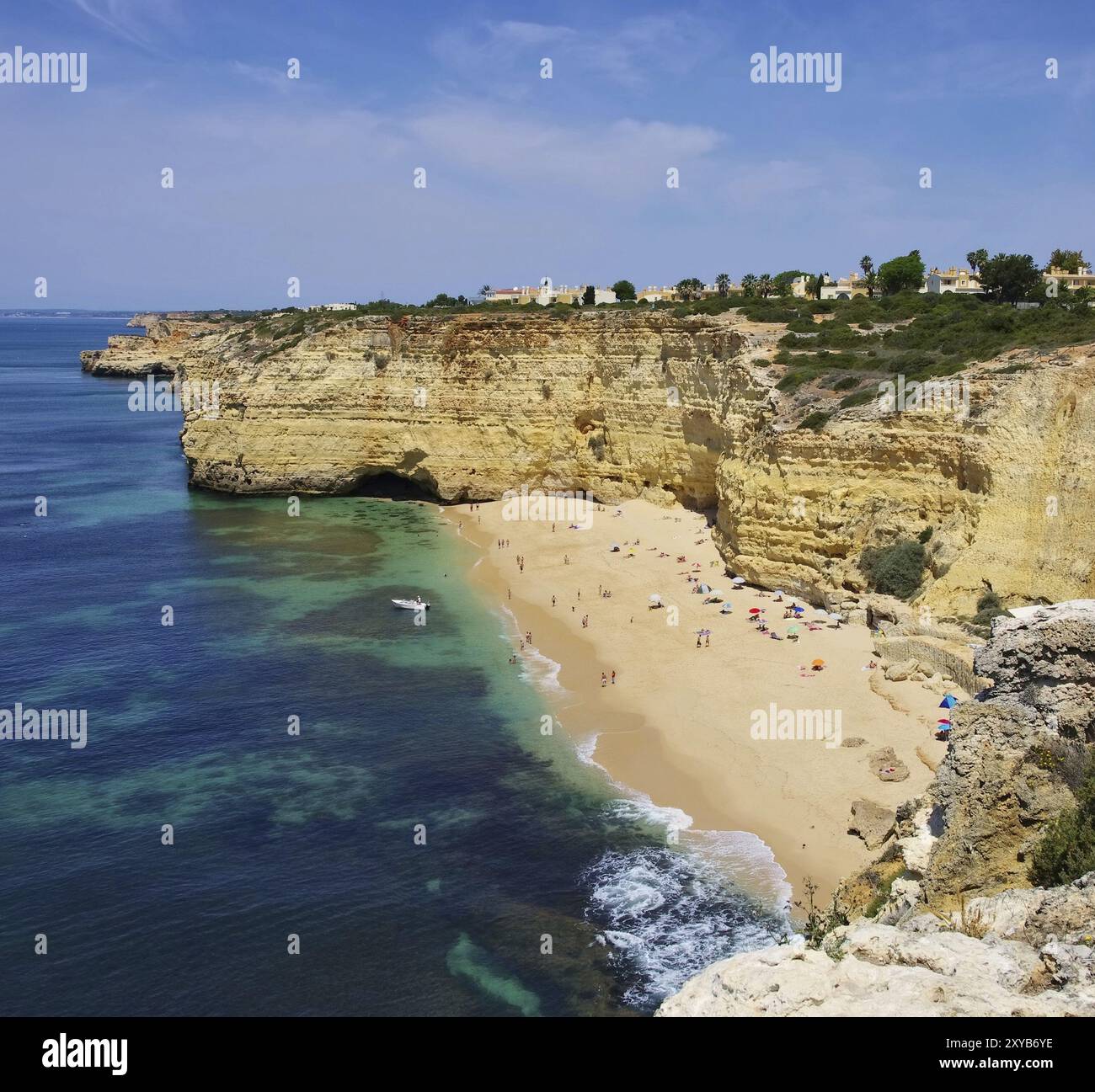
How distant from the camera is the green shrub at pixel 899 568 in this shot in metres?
27.6

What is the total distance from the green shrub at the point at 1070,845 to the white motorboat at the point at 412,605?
25.1m

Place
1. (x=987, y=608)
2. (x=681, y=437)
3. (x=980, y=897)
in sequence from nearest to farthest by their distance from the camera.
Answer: (x=980, y=897)
(x=987, y=608)
(x=681, y=437)

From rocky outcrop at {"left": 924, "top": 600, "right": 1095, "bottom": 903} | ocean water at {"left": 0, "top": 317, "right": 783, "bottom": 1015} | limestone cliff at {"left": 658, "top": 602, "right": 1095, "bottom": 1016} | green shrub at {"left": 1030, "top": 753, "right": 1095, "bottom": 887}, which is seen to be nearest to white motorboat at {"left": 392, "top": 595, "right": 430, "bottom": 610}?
ocean water at {"left": 0, "top": 317, "right": 783, "bottom": 1015}

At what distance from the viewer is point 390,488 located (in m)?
56.2

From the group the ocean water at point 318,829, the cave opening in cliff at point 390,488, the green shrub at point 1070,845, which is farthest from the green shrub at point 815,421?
the cave opening in cliff at point 390,488

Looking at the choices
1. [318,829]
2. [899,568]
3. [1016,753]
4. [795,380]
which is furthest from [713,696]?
[1016,753]

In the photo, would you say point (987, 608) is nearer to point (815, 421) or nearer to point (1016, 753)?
point (815, 421)

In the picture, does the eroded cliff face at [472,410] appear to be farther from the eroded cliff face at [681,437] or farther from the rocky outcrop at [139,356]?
the rocky outcrop at [139,356]

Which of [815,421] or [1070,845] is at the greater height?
[815,421]

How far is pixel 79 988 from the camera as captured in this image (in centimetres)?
1460

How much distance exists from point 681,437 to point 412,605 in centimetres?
1646

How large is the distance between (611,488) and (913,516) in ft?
68.4

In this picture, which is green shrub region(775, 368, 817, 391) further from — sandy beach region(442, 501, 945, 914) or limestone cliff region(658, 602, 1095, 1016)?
limestone cliff region(658, 602, 1095, 1016)
